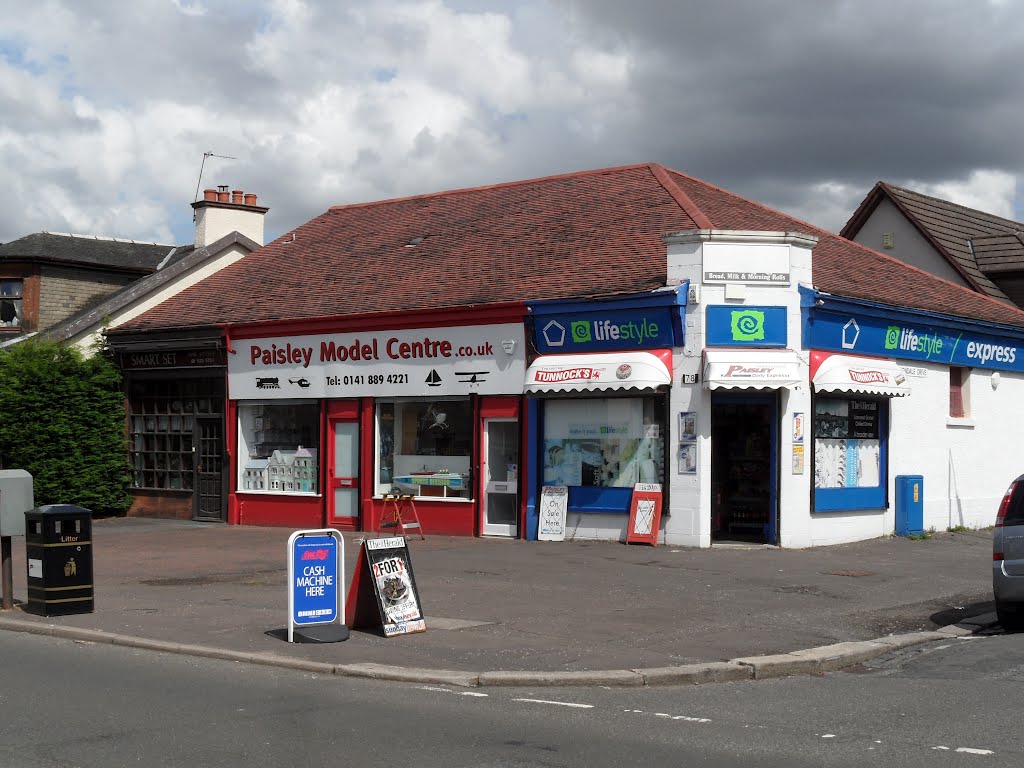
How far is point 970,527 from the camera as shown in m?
22.9

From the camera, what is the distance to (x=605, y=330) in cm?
1948

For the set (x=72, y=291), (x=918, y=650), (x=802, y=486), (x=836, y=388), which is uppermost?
(x=72, y=291)

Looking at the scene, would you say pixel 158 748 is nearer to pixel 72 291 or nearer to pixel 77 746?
pixel 77 746

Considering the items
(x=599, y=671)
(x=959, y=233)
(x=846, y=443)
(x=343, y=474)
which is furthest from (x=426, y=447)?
(x=959, y=233)

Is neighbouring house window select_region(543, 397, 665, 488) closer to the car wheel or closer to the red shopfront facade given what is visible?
the red shopfront facade

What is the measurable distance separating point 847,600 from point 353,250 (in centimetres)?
1527

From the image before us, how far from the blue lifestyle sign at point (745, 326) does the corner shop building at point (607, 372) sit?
3 cm

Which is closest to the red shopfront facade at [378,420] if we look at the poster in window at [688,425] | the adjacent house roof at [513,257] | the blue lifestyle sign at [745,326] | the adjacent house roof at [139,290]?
the adjacent house roof at [513,257]

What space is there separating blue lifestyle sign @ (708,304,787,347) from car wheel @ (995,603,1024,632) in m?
7.13

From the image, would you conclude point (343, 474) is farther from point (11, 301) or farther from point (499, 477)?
point (11, 301)

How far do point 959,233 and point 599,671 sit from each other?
27.7 m

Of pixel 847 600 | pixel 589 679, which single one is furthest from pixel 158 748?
pixel 847 600

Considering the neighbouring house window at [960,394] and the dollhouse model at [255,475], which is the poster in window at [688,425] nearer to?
the neighbouring house window at [960,394]

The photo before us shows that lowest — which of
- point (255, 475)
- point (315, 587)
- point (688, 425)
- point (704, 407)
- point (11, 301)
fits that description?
point (315, 587)
